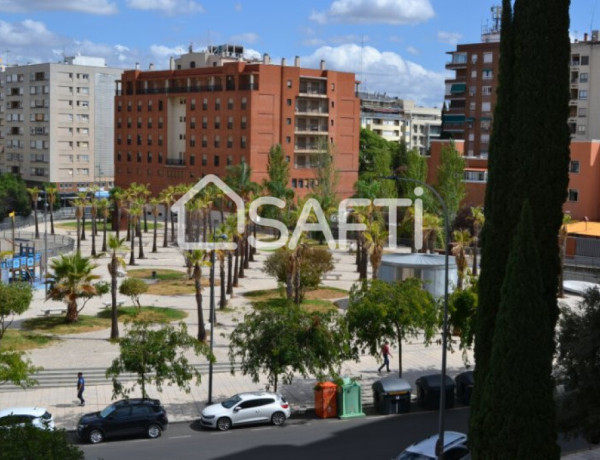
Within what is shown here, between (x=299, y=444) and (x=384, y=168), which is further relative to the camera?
(x=384, y=168)

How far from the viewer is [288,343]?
92.1 ft

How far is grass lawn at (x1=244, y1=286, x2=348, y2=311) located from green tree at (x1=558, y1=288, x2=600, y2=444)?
26830 millimetres

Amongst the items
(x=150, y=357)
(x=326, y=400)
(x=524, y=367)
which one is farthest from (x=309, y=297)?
(x=524, y=367)

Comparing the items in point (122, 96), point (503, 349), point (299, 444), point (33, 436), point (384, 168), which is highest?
point (122, 96)

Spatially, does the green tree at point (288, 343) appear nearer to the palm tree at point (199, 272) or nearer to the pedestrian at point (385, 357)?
the pedestrian at point (385, 357)

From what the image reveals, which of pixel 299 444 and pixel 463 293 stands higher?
pixel 463 293

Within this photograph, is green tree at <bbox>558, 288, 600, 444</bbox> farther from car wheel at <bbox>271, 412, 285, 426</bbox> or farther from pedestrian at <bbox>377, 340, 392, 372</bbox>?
pedestrian at <bbox>377, 340, 392, 372</bbox>

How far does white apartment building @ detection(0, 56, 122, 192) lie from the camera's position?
389 feet

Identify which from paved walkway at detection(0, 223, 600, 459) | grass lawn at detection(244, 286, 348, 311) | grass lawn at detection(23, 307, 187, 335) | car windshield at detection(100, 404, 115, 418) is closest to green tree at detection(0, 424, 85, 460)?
car windshield at detection(100, 404, 115, 418)

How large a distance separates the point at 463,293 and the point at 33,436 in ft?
63.8

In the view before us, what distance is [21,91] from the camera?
12344 centimetres

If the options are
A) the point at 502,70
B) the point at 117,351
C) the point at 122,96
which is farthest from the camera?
the point at 122,96

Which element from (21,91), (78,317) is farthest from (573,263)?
(21,91)

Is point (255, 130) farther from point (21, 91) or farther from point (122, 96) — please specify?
point (21, 91)
